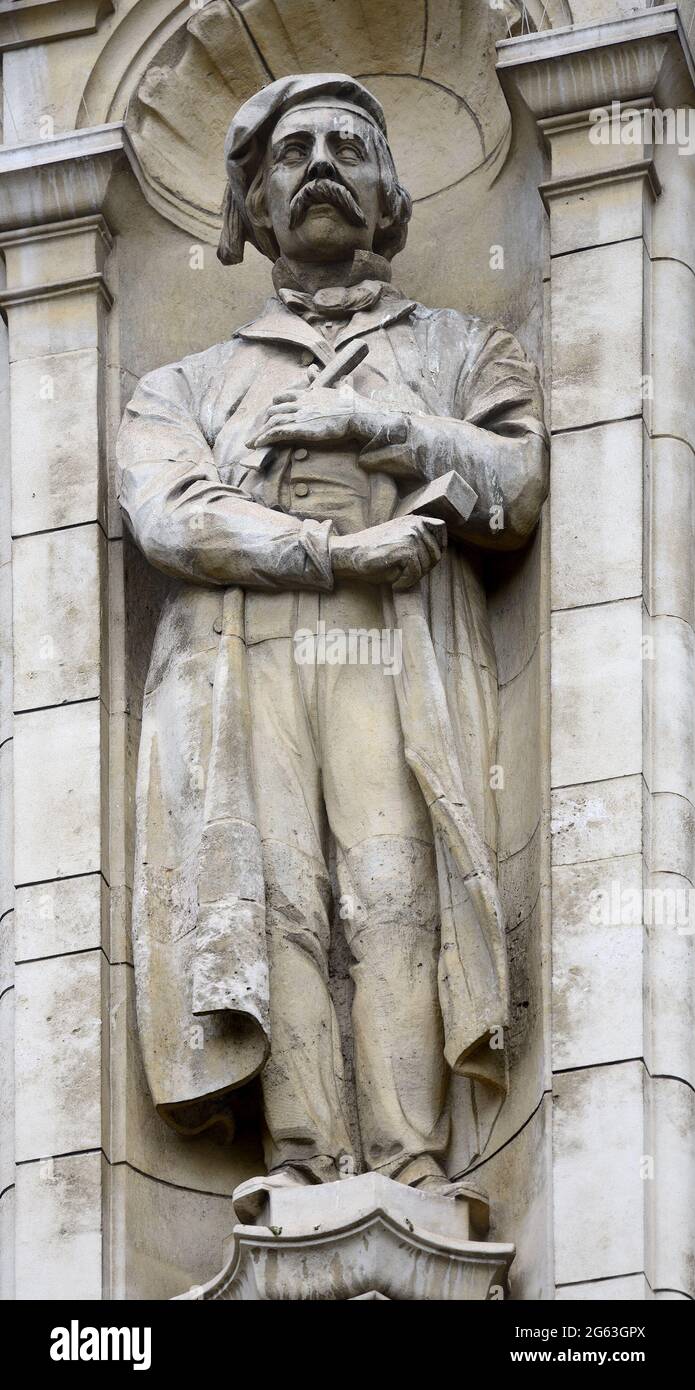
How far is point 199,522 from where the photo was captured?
12.1 meters

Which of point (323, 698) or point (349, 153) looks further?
point (349, 153)

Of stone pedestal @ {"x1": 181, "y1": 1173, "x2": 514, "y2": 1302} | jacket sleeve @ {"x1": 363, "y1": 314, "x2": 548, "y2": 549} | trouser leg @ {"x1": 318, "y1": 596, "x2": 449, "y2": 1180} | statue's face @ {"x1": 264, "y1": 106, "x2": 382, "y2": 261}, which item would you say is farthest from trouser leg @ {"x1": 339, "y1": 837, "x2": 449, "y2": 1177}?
statue's face @ {"x1": 264, "y1": 106, "x2": 382, "y2": 261}

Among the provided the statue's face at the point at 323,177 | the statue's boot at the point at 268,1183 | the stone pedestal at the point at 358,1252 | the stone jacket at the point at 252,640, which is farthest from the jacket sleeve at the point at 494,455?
the stone pedestal at the point at 358,1252

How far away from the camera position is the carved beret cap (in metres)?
12.7

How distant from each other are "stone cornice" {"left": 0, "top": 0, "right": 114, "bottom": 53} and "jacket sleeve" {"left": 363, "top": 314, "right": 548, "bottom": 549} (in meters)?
1.88

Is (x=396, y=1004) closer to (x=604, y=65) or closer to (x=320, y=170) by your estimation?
(x=320, y=170)

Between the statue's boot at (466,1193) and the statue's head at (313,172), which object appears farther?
the statue's head at (313,172)

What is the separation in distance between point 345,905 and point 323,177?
220 centimetres

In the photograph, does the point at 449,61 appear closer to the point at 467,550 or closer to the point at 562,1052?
the point at 467,550

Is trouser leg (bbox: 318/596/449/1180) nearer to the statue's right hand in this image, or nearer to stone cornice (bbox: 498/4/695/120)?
the statue's right hand

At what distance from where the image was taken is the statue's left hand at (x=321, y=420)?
12109 mm

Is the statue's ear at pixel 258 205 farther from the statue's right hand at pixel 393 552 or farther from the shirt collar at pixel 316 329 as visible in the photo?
the statue's right hand at pixel 393 552

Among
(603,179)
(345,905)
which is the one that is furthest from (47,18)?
(345,905)

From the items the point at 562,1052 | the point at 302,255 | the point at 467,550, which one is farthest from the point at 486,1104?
the point at 302,255
